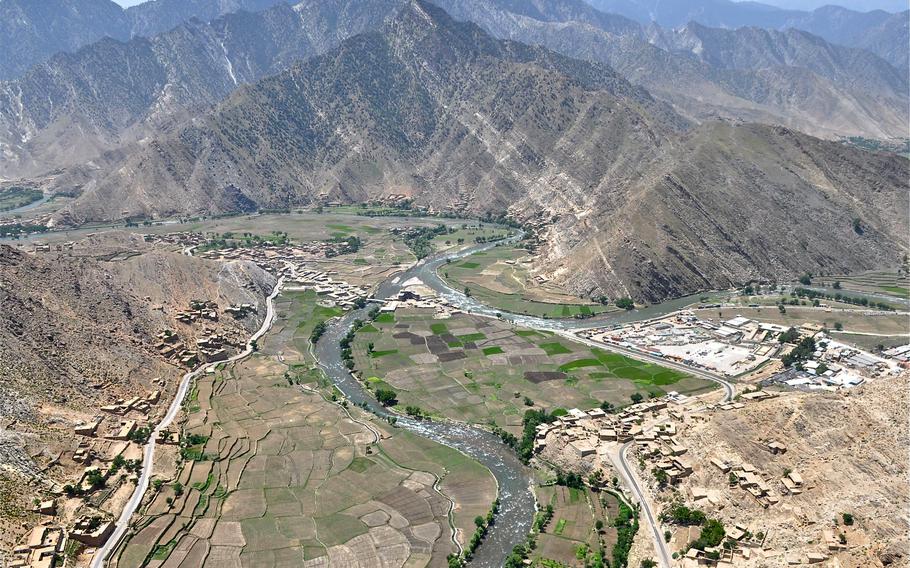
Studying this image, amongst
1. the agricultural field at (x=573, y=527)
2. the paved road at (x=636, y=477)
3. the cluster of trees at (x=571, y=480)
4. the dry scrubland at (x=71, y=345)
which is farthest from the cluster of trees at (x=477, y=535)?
the dry scrubland at (x=71, y=345)

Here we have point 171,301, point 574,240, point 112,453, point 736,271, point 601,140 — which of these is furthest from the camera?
point 601,140

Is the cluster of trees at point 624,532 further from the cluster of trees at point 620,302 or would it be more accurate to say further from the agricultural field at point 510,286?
the cluster of trees at point 620,302

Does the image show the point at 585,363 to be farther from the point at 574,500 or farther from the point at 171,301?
the point at 171,301

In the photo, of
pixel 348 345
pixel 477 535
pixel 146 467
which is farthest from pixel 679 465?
pixel 348 345

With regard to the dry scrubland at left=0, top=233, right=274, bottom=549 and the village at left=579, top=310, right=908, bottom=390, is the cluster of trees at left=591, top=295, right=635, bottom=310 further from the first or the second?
the dry scrubland at left=0, top=233, right=274, bottom=549

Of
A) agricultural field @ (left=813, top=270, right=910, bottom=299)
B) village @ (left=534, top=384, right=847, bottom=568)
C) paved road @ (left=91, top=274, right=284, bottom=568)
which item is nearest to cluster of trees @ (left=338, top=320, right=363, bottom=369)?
paved road @ (left=91, top=274, right=284, bottom=568)

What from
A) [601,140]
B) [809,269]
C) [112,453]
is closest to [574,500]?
[112,453]

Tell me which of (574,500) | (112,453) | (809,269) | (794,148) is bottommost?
(574,500)
